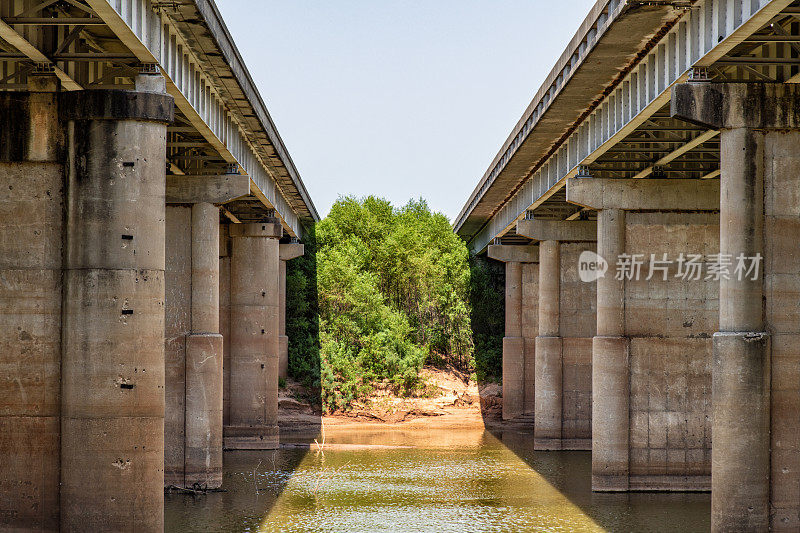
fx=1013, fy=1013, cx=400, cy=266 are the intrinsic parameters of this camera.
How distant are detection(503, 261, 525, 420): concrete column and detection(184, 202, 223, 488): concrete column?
2577 cm

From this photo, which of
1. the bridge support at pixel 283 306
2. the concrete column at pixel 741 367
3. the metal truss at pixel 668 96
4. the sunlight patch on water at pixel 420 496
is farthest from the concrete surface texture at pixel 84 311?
the bridge support at pixel 283 306

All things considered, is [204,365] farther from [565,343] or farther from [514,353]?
[514,353]

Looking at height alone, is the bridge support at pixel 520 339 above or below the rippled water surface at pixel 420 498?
above

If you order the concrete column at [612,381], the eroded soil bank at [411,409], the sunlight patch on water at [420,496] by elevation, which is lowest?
the eroded soil bank at [411,409]

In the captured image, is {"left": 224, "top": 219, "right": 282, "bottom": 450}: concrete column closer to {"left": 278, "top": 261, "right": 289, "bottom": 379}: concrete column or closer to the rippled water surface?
the rippled water surface

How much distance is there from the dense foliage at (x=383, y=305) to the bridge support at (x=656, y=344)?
2710 cm

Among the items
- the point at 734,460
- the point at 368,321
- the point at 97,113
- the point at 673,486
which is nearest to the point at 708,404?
the point at 673,486

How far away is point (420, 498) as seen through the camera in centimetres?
2680

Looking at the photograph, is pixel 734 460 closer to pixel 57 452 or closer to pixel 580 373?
pixel 57 452

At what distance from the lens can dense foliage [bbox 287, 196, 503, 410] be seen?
5678 cm

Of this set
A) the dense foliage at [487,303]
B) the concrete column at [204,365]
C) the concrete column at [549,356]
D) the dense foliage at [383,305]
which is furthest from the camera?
the dense foliage at [487,303]

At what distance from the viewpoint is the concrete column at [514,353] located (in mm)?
52656

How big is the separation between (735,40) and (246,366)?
86.6 feet

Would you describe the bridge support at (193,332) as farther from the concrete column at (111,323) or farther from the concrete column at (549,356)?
the concrete column at (549,356)
